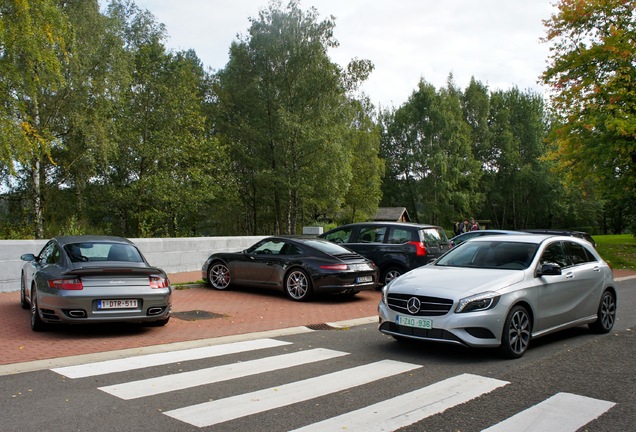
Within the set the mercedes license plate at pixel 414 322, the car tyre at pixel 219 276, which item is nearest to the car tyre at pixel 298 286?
the car tyre at pixel 219 276

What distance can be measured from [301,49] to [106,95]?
603 inches

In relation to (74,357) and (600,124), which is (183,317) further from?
(600,124)

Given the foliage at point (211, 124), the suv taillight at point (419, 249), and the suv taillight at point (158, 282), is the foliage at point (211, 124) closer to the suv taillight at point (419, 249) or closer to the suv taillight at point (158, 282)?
the suv taillight at point (158, 282)

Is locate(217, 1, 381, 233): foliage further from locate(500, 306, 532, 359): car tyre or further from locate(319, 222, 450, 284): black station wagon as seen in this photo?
locate(500, 306, 532, 359): car tyre

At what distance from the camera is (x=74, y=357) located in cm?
686

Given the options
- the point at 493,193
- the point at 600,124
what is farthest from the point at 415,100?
the point at 600,124

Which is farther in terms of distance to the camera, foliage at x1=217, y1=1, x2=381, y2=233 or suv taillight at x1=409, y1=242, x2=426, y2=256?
foliage at x1=217, y1=1, x2=381, y2=233

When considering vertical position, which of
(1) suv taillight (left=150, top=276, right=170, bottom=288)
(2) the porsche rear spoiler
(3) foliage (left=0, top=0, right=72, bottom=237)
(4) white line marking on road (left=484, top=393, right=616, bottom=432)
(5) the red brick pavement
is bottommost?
(4) white line marking on road (left=484, top=393, right=616, bottom=432)

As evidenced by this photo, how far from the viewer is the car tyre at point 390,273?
14.2 m

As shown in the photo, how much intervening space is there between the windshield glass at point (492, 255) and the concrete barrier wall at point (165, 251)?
32.1 feet

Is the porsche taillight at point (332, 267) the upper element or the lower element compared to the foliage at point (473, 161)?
lower

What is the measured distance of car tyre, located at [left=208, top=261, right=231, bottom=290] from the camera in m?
13.6

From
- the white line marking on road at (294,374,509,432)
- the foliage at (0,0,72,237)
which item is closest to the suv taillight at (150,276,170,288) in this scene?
the white line marking on road at (294,374,509,432)

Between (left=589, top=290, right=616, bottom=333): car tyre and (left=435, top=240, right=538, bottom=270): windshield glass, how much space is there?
193 centimetres
